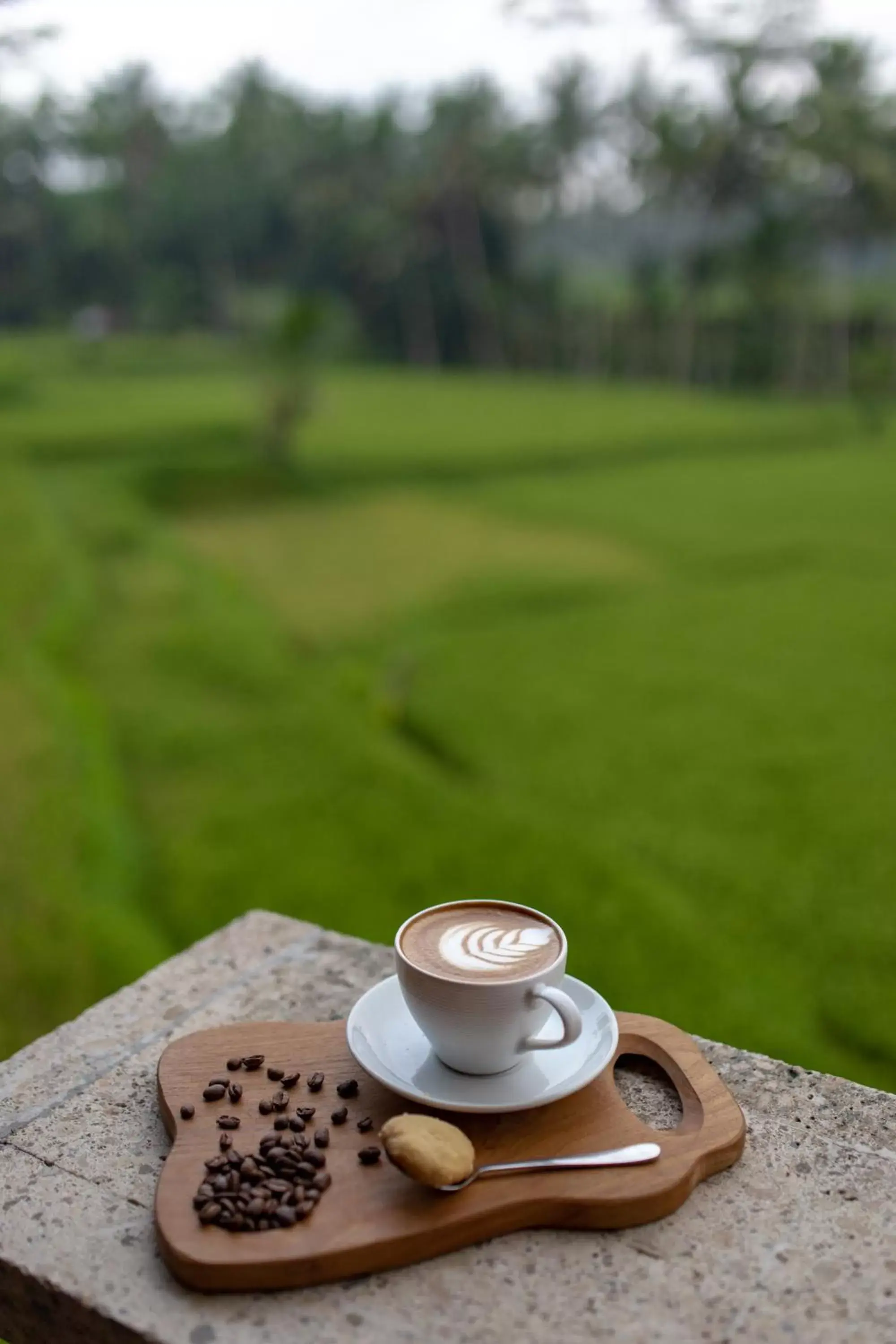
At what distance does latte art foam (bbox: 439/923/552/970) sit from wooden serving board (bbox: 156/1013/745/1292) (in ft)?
0.39

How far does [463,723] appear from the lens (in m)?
4.76

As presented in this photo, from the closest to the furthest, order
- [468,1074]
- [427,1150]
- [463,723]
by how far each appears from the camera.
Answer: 1. [427,1150]
2. [468,1074]
3. [463,723]

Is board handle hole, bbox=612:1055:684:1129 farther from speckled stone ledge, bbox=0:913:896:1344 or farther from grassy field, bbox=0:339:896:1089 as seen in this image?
grassy field, bbox=0:339:896:1089

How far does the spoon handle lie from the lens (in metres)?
0.90

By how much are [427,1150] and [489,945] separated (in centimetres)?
18

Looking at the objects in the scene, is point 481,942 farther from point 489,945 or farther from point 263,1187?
point 263,1187

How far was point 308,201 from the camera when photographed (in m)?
18.8

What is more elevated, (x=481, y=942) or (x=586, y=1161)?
(x=481, y=942)

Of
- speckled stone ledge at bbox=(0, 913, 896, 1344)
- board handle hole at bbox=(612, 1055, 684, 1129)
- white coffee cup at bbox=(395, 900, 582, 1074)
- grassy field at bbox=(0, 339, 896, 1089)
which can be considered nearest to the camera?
speckled stone ledge at bbox=(0, 913, 896, 1344)

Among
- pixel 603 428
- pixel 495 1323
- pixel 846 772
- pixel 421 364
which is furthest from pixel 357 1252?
pixel 421 364

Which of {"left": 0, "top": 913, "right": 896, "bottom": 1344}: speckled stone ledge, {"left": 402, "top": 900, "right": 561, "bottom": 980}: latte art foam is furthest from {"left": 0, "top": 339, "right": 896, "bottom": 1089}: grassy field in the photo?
{"left": 402, "top": 900, "right": 561, "bottom": 980}: latte art foam

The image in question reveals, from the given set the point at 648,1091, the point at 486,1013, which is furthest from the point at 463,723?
the point at 486,1013

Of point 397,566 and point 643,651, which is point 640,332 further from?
point 643,651

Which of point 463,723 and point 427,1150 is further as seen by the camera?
point 463,723
